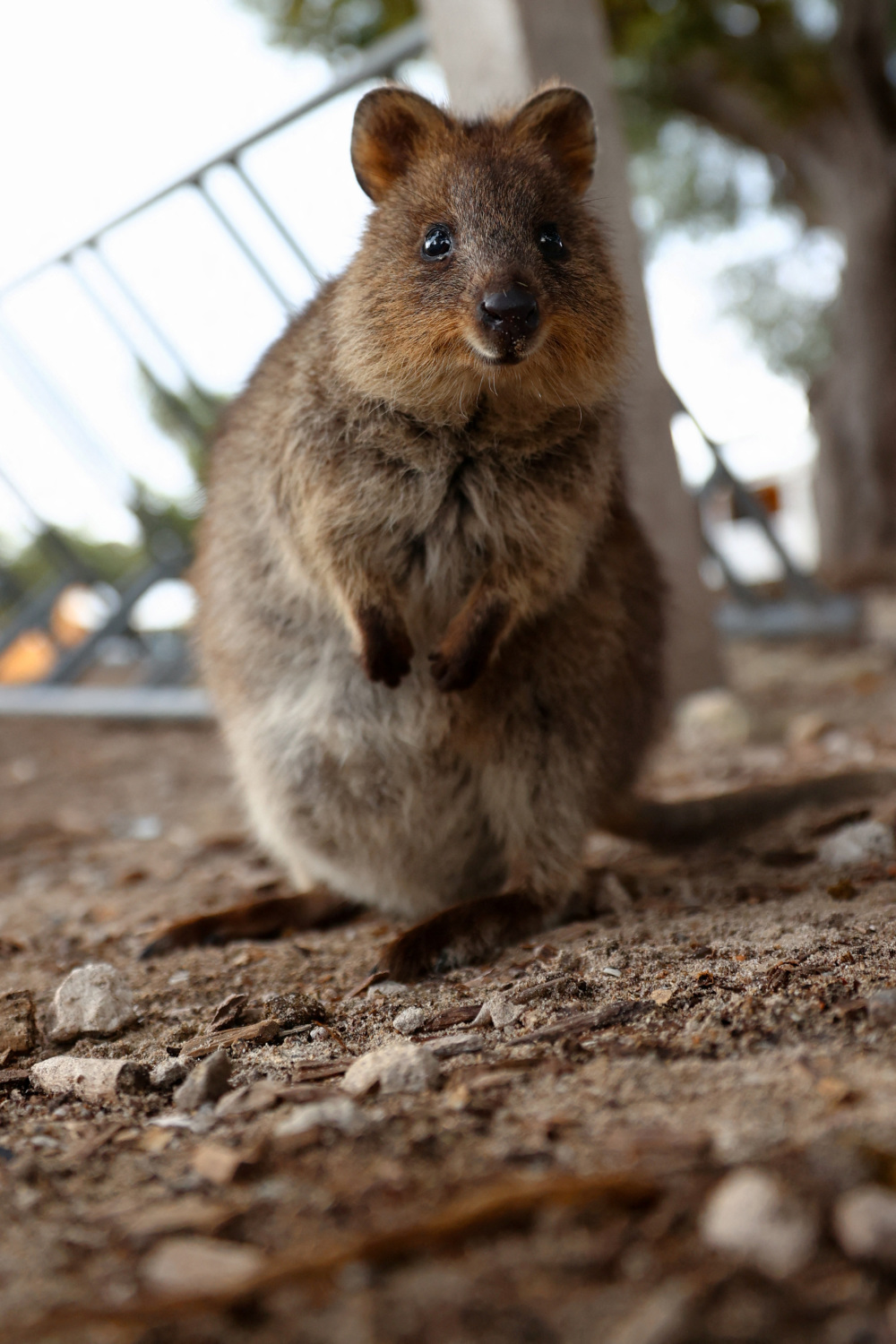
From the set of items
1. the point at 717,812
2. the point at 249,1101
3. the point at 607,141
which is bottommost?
the point at 717,812

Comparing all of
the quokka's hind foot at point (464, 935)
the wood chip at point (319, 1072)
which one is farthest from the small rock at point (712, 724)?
the wood chip at point (319, 1072)

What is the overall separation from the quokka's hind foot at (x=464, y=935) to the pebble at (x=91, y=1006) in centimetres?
57

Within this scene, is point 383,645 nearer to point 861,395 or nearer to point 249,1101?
point 249,1101

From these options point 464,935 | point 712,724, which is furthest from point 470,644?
point 712,724

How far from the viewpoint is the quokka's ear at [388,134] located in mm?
2895

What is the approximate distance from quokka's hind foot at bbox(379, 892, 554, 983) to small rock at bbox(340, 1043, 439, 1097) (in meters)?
0.64

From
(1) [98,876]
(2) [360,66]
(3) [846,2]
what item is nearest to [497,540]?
(1) [98,876]

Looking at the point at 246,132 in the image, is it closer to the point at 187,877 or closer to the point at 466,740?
the point at 187,877

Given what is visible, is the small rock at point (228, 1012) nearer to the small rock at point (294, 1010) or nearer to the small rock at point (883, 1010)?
the small rock at point (294, 1010)

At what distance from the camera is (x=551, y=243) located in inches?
110

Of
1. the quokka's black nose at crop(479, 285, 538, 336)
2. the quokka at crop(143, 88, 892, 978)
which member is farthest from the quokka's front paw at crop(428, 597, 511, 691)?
the quokka's black nose at crop(479, 285, 538, 336)

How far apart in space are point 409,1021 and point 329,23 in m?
11.8

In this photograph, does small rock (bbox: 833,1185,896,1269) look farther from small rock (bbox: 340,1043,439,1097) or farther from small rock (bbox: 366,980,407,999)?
small rock (bbox: 366,980,407,999)

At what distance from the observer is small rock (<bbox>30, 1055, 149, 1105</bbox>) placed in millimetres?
1902
